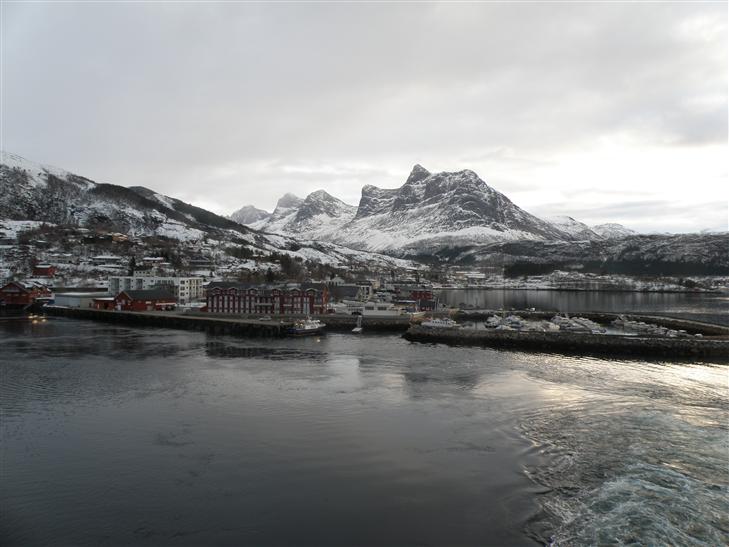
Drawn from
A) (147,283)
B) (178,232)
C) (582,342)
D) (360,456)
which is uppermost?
(178,232)

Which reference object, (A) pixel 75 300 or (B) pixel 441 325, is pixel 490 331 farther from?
(A) pixel 75 300

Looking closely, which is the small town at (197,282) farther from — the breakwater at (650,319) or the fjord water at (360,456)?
the fjord water at (360,456)

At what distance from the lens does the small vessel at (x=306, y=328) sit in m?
40.0

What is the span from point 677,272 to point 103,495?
177 metres

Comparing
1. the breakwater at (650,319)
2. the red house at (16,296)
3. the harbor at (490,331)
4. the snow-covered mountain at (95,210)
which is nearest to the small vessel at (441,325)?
the harbor at (490,331)

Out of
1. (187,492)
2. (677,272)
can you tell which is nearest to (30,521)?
(187,492)

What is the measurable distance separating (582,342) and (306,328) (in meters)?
22.0

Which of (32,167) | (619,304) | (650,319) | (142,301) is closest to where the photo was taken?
(650,319)

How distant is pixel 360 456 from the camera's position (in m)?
13.7

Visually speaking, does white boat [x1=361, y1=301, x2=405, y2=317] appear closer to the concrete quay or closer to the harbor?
the harbor

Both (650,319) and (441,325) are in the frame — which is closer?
(441,325)

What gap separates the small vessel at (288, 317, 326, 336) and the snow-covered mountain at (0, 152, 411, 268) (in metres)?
94.1

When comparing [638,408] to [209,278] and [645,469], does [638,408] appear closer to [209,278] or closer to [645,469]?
[645,469]

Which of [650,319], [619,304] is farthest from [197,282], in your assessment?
[619,304]
